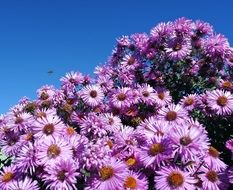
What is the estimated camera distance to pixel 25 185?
425 centimetres

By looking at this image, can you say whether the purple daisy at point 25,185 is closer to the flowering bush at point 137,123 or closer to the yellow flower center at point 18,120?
the flowering bush at point 137,123

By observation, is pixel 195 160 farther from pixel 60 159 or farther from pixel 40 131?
pixel 40 131

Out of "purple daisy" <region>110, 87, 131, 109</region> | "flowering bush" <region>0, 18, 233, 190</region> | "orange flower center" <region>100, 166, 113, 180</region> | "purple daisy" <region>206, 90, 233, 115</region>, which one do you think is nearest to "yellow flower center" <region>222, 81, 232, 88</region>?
"flowering bush" <region>0, 18, 233, 190</region>

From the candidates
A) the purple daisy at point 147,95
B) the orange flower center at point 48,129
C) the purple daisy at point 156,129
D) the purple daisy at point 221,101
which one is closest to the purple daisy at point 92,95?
the purple daisy at point 147,95

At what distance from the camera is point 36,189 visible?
4.20 meters

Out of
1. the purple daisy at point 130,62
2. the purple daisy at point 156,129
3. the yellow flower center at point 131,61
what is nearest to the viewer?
the purple daisy at point 156,129

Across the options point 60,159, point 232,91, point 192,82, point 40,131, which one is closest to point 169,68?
point 192,82

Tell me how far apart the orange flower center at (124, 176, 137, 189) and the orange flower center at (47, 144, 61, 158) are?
559 millimetres

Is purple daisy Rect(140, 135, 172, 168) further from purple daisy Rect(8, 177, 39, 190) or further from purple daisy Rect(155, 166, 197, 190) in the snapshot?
purple daisy Rect(8, 177, 39, 190)

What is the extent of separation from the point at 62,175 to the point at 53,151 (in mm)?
243

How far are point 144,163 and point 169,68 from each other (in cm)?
316

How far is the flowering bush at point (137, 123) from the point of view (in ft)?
13.8

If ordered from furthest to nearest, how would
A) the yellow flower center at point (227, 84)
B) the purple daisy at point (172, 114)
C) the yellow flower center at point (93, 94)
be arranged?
1. the yellow flower center at point (93, 94)
2. the yellow flower center at point (227, 84)
3. the purple daisy at point (172, 114)

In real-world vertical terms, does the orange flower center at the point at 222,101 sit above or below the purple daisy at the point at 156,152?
above
